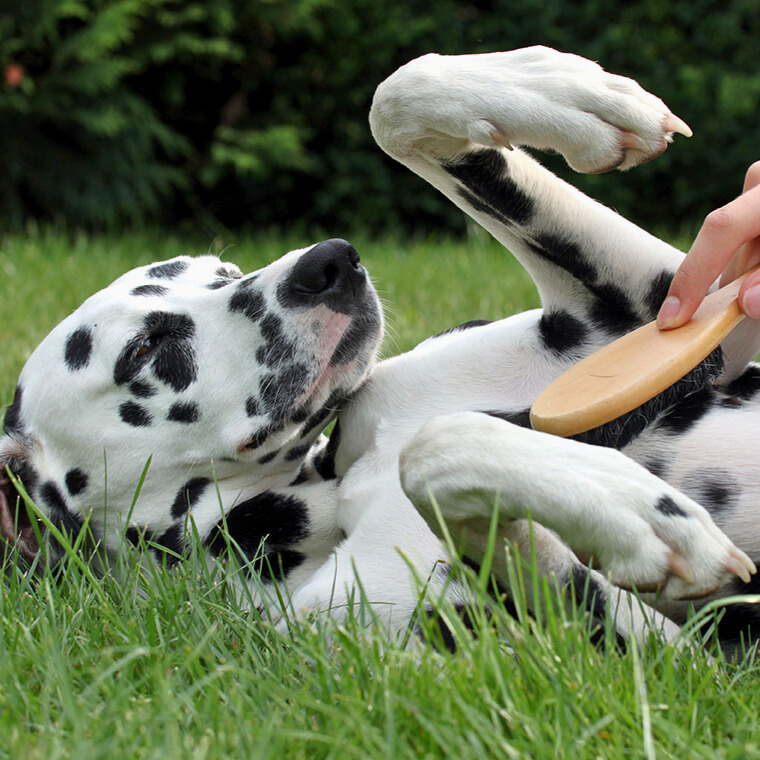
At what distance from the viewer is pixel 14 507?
2695mm

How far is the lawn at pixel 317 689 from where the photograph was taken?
4.75 ft

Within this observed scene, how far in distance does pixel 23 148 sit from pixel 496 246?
4.85 metres

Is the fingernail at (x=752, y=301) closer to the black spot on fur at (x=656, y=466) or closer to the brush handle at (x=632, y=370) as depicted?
the brush handle at (x=632, y=370)

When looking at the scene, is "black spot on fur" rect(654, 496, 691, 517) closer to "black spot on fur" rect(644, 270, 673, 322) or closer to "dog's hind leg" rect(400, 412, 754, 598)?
"dog's hind leg" rect(400, 412, 754, 598)

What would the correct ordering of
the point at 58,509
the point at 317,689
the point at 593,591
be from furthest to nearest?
the point at 58,509 → the point at 593,591 → the point at 317,689

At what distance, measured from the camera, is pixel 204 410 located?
8.27 feet

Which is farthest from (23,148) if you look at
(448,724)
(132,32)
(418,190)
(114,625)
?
(448,724)

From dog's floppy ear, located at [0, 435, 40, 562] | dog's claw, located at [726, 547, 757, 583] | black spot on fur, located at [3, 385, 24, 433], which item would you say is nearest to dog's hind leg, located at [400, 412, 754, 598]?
dog's claw, located at [726, 547, 757, 583]

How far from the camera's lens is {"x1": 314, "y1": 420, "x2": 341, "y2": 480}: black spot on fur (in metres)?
2.70

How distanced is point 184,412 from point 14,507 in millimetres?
587

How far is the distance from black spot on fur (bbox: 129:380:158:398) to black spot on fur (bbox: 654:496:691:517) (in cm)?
138

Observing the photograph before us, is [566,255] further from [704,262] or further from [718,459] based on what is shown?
[718,459]

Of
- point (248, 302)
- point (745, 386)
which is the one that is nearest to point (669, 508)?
point (745, 386)

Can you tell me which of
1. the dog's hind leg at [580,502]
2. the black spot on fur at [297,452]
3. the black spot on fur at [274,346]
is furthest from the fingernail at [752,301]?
the black spot on fur at [297,452]
